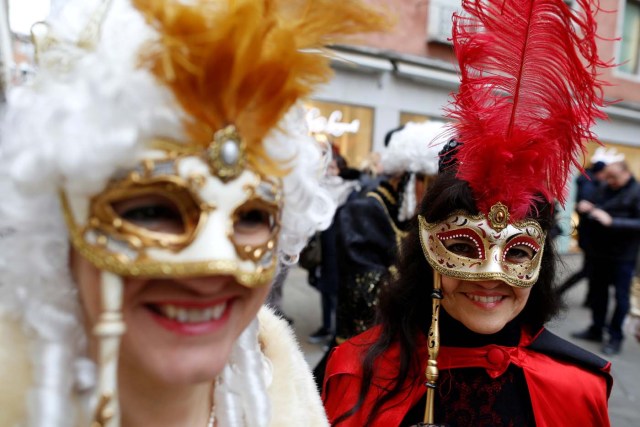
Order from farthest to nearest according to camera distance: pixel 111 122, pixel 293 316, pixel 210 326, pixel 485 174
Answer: pixel 293 316 → pixel 485 174 → pixel 210 326 → pixel 111 122

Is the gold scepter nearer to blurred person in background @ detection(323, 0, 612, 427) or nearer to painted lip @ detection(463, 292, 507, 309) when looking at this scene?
blurred person in background @ detection(323, 0, 612, 427)

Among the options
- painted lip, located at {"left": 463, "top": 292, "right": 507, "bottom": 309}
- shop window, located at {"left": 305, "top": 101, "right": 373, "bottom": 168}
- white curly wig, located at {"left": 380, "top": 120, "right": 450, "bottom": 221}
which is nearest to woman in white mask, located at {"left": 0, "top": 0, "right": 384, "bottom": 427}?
painted lip, located at {"left": 463, "top": 292, "right": 507, "bottom": 309}

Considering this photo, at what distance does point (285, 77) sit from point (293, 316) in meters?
4.60

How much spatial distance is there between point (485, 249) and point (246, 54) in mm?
1141

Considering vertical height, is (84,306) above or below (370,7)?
below

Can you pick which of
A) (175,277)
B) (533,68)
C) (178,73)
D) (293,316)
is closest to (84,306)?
(175,277)

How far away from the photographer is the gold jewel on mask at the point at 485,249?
66.8 inches

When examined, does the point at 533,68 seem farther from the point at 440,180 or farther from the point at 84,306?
the point at 84,306

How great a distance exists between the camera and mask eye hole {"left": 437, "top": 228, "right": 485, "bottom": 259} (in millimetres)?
1710

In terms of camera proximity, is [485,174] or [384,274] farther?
[384,274]

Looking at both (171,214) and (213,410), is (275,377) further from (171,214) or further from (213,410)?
(171,214)

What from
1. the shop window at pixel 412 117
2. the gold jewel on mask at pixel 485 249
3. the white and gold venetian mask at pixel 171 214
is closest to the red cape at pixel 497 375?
the gold jewel on mask at pixel 485 249

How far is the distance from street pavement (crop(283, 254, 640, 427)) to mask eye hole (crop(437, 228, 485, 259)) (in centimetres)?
75

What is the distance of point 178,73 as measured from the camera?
0.84m
